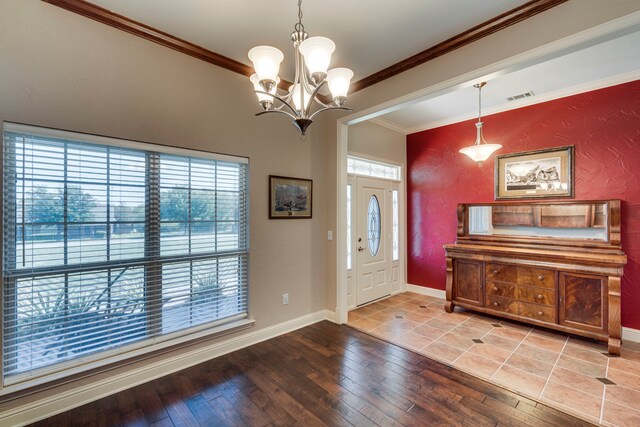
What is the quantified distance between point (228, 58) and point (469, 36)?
2274 mm

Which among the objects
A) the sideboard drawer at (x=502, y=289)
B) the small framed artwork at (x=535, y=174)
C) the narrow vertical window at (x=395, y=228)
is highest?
the small framed artwork at (x=535, y=174)

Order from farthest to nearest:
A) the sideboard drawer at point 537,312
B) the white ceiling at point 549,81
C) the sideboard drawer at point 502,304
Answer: the sideboard drawer at point 502,304, the sideboard drawer at point 537,312, the white ceiling at point 549,81

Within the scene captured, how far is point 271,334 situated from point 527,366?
2599mm

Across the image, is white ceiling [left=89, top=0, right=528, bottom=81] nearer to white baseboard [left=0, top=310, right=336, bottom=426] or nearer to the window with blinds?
the window with blinds

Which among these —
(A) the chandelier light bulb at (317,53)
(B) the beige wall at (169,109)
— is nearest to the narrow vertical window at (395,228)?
(B) the beige wall at (169,109)

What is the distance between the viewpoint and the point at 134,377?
234 cm

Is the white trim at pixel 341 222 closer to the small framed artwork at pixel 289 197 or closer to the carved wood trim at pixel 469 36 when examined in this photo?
the small framed artwork at pixel 289 197

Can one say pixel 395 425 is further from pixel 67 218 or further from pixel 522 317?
pixel 67 218

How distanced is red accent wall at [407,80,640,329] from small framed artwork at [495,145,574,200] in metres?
0.09

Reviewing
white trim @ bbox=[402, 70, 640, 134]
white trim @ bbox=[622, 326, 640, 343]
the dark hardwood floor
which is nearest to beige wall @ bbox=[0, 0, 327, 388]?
the dark hardwood floor

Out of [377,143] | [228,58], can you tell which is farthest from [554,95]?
[228,58]

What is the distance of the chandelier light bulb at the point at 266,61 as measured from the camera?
5.38 feet

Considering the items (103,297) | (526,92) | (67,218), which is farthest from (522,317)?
(67,218)

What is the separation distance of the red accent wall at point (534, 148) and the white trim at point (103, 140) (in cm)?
352
